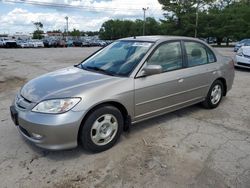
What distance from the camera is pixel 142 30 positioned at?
71.1 metres

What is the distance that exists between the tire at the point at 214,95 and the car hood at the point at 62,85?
236cm

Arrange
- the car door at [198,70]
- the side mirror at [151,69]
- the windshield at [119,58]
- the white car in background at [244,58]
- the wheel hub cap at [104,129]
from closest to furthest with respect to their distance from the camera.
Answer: the wheel hub cap at [104,129] → the side mirror at [151,69] → the windshield at [119,58] → the car door at [198,70] → the white car in background at [244,58]

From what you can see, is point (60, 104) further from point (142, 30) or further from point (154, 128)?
point (142, 30)

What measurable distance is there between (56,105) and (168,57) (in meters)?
2.02

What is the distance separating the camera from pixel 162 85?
3660 mm

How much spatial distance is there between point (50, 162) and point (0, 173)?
557 millimetres

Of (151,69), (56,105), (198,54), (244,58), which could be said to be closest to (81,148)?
(56,105)

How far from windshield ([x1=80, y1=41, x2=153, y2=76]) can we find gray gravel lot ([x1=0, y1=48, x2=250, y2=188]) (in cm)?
105

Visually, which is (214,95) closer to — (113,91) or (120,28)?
(113,91)

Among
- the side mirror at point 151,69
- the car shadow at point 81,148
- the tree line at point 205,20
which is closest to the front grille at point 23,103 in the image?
the car shadow at point 81,148

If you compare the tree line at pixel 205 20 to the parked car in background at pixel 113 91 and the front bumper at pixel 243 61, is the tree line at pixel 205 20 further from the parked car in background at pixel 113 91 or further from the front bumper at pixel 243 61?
the parked car in background at pixel 113 91

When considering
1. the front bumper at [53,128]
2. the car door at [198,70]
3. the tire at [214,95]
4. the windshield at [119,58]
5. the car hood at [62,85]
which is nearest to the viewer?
the front bumper at [53,128]

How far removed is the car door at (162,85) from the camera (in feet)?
11.3

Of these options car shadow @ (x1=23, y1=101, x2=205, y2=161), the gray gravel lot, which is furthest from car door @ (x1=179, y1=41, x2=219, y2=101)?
the gray gravel lot
